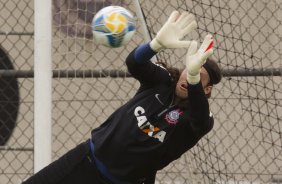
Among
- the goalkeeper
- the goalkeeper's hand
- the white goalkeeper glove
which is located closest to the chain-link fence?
the goalkeeper

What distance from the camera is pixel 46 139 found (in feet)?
15.1

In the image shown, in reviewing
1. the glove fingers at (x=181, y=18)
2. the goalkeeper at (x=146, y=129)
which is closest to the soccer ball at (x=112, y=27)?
the goalkeeper at (x=146, y=129)

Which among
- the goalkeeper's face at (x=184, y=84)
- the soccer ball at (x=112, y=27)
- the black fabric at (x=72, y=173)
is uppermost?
the soccer ball at (x=112, y=27)

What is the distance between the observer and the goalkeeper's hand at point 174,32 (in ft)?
13.2

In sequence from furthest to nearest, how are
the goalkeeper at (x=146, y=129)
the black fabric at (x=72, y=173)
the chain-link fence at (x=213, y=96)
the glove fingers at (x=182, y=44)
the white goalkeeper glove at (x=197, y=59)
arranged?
the chain-link fence at (x=213, y=96) → the black fabric at (x=72, y=173) → the goalkeeper at (x=146, y=129) → the glove fingers at (x=182, y=44) → the white goalkeeper glove at (x=197, y=59)

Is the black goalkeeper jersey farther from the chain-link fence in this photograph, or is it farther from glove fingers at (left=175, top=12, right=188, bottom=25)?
the chain-link fence

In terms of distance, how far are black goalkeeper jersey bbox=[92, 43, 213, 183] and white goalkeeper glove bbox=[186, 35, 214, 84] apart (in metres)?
0.30

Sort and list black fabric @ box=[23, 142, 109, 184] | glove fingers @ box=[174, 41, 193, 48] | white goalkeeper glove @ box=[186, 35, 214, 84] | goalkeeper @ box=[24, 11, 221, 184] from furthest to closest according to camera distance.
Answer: black fabric @ box=[23, 142, 109, 184] < goalkeeper @ box=[24, 11, 221, 184] < glove fingers @ box=[174, 41, 193, 48] < white goalkeeper glove @ box=[186, 35, 214, 84]

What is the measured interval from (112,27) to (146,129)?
59 centimetres

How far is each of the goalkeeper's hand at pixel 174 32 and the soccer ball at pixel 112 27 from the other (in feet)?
0.61

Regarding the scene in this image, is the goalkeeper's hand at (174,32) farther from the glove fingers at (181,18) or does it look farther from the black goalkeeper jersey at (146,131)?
the black goalkeeper jersey at (146,131)

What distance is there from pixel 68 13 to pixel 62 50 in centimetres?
29

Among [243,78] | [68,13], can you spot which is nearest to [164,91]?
[68,13]

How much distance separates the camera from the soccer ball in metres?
4.14
